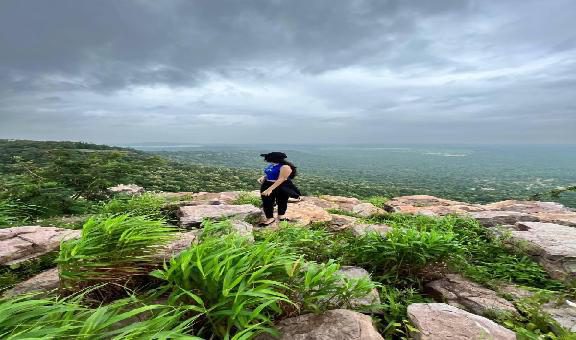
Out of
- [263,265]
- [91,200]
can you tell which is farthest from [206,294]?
[91,200]

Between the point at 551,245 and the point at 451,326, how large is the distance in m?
3.57

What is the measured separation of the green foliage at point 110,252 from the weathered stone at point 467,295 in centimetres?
336

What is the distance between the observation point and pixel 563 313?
11.7 ft

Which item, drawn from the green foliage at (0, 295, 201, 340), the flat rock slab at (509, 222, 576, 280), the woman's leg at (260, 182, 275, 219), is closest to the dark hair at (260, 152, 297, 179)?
the woman's leg at (260, 182, 275, 219)

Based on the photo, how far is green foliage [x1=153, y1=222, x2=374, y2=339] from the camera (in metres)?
2.61

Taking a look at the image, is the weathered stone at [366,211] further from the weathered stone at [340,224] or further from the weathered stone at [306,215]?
the weathered stone at [340,224]

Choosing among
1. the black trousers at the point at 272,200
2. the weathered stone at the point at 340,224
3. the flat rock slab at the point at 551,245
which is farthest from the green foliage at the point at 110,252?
the flat rock slab at the point at 551,245

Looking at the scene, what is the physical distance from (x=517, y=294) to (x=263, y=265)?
3.22 metres

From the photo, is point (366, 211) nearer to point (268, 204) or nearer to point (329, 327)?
point (268, 204)

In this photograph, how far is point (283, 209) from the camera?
7988 millimetres

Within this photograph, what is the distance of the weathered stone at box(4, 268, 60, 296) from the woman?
4.45m

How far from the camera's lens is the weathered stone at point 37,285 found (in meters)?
3.35

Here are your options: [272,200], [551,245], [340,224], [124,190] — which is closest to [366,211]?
[340,224]

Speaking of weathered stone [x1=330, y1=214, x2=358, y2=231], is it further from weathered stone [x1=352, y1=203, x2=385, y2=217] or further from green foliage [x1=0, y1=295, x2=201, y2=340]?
green foliage [x1=0, y1=295, x2=201, y2=340]
